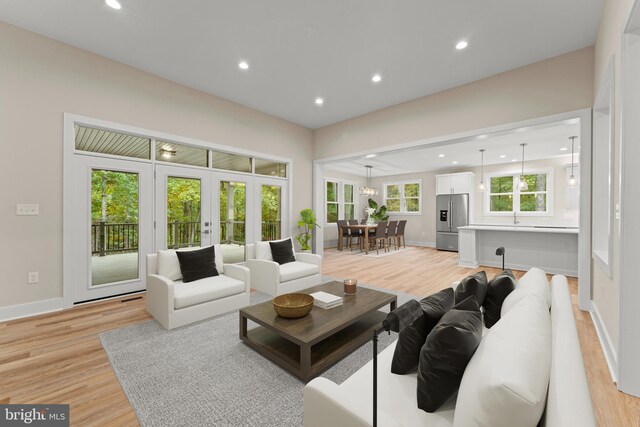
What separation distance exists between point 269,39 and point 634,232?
147 inches

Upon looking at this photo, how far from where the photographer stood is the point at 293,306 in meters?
2.26

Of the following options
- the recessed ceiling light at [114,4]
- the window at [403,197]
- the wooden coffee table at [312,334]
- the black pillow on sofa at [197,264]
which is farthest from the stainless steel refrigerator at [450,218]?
the recessed ceiling light at [114,4]

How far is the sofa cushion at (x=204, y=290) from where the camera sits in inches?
110

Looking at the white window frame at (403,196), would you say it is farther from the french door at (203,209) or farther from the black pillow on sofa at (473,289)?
the black pillow on sofa at (473,289)

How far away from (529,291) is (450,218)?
24.6 ft

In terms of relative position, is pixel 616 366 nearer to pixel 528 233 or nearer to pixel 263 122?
pixel 528 233

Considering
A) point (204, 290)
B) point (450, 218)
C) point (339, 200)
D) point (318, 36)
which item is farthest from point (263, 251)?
point (450, 218)

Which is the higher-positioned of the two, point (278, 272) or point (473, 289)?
point (473, 289)

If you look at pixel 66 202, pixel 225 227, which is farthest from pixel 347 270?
pixel 66 202

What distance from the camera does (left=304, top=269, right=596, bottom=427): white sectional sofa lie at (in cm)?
70

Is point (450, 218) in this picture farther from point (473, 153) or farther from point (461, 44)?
point (461, 44)

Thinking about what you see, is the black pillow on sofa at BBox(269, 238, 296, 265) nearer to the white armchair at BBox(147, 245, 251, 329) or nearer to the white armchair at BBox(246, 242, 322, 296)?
the white armchair at BBox(246, 242, 322, 296)

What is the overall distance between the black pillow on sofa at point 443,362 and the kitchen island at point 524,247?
558cm

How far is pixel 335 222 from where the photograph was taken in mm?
9688
